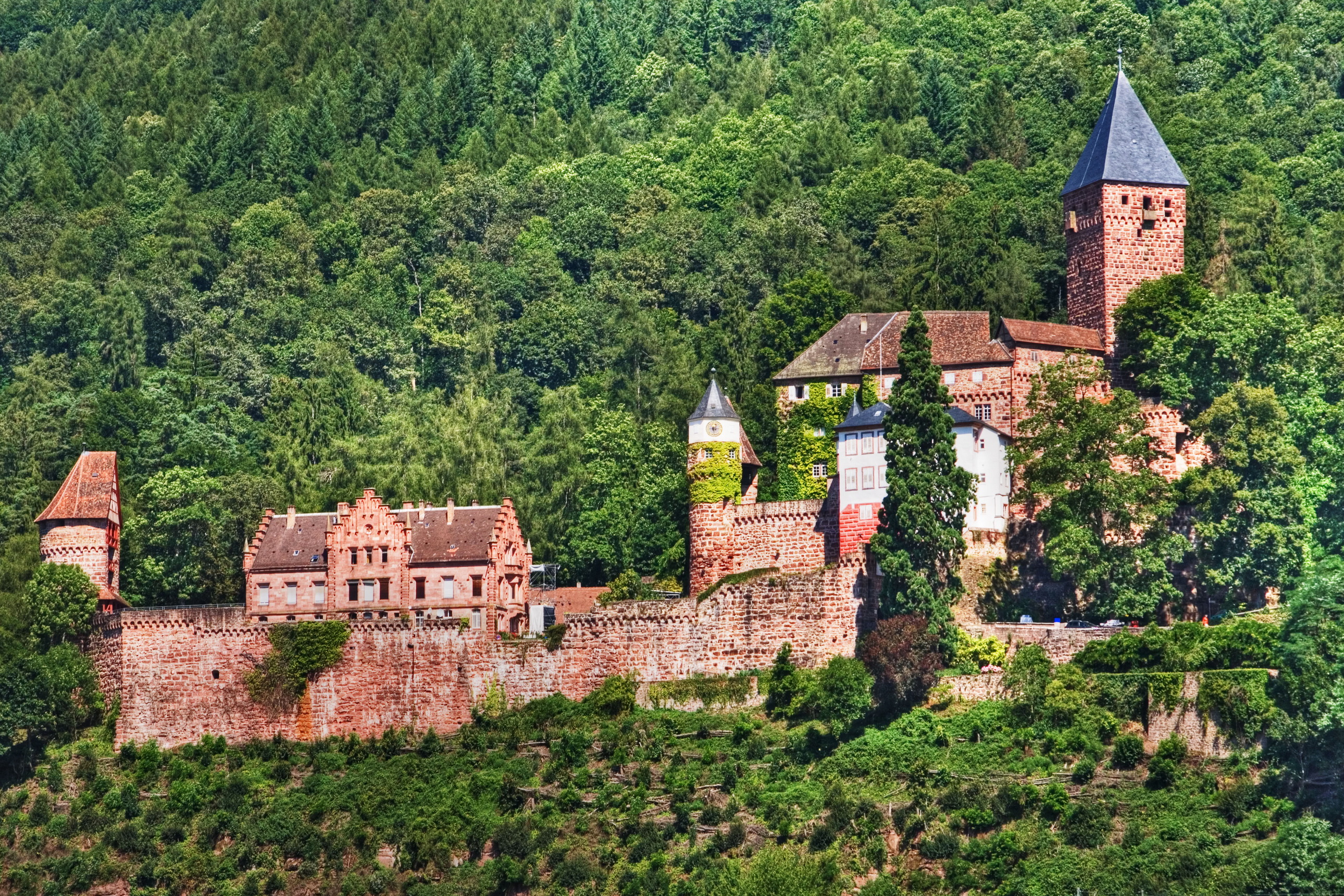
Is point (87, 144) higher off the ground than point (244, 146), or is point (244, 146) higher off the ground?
point (87, 144)

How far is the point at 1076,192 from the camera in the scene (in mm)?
94312

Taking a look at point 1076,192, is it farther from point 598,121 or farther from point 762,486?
point 598,121

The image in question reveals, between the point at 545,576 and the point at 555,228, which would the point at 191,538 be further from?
the point at 555,228

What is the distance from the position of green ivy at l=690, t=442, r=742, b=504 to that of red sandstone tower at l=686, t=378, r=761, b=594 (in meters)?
0.02

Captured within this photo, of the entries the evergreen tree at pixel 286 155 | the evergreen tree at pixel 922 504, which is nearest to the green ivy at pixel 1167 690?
the evergreen tree at pixel 922 504

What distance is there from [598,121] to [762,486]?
5844 cm

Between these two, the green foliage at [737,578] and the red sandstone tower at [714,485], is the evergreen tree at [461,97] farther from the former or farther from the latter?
the green foliage at [737,578]

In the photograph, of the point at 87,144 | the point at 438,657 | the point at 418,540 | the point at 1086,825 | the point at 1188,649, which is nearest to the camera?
the point at 1086,825

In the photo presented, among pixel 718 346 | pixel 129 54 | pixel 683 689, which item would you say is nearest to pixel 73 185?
pixel 129 54

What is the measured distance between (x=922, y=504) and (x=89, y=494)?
3082 cm

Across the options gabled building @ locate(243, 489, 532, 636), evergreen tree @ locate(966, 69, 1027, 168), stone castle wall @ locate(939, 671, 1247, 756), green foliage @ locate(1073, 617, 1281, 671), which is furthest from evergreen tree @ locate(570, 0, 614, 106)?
stone castle wall @ locate(939, 671, 1247, 756)

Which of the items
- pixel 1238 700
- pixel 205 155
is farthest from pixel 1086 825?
pixel 205 155

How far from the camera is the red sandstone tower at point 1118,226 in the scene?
92250mm

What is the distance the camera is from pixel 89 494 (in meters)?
92.1
